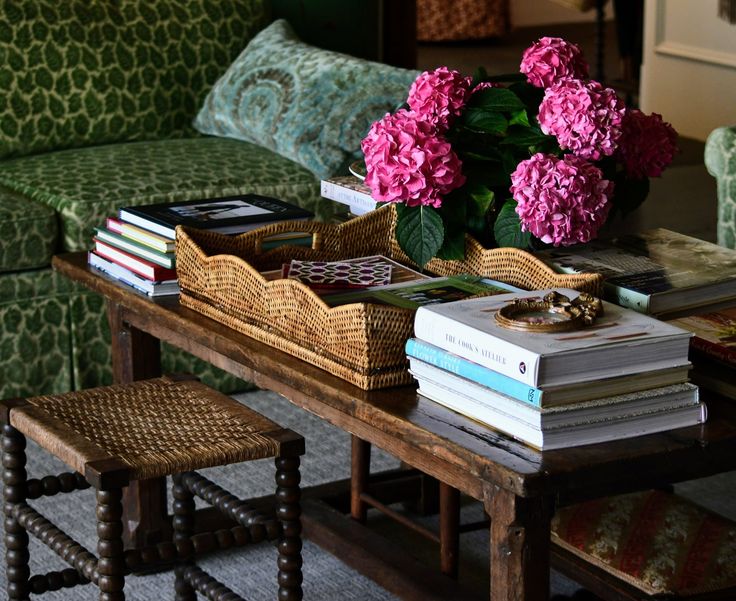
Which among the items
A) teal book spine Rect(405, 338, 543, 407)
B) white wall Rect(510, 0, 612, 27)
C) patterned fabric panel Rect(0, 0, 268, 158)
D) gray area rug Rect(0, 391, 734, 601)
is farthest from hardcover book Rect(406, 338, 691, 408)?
white wall Rect(510, 0, 612, 27)

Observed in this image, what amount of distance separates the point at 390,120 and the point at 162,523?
2.82ft

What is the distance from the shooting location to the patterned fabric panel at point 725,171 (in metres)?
2.68

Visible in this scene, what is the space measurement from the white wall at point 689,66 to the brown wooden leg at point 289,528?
4.45 m

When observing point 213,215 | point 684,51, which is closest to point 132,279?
point 213,215

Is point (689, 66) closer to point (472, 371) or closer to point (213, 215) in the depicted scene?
point (213, 215)

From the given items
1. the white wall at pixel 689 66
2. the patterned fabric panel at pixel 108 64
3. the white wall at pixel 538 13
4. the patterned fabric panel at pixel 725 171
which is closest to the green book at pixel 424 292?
the patterned fabric panel at pixel 725 171

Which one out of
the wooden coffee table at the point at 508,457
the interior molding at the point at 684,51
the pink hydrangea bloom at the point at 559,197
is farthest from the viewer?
the interior molding at the point at 684,51

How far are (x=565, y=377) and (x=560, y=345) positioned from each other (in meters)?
0.03

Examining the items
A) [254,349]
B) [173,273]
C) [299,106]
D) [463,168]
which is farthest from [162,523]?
[299,106]

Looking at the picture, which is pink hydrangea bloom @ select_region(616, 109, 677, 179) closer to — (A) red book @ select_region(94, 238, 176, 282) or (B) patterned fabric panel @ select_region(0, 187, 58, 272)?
(A) red book @ select_region(94, 238, 176, 282)

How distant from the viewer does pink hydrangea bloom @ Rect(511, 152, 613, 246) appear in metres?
1.65

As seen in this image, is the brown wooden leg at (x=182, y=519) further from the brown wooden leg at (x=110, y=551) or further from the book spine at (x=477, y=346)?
the book spine at (x=477, y=346)

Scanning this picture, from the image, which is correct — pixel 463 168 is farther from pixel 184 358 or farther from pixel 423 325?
pixel 184 358

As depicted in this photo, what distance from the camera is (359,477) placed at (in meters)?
2.22
